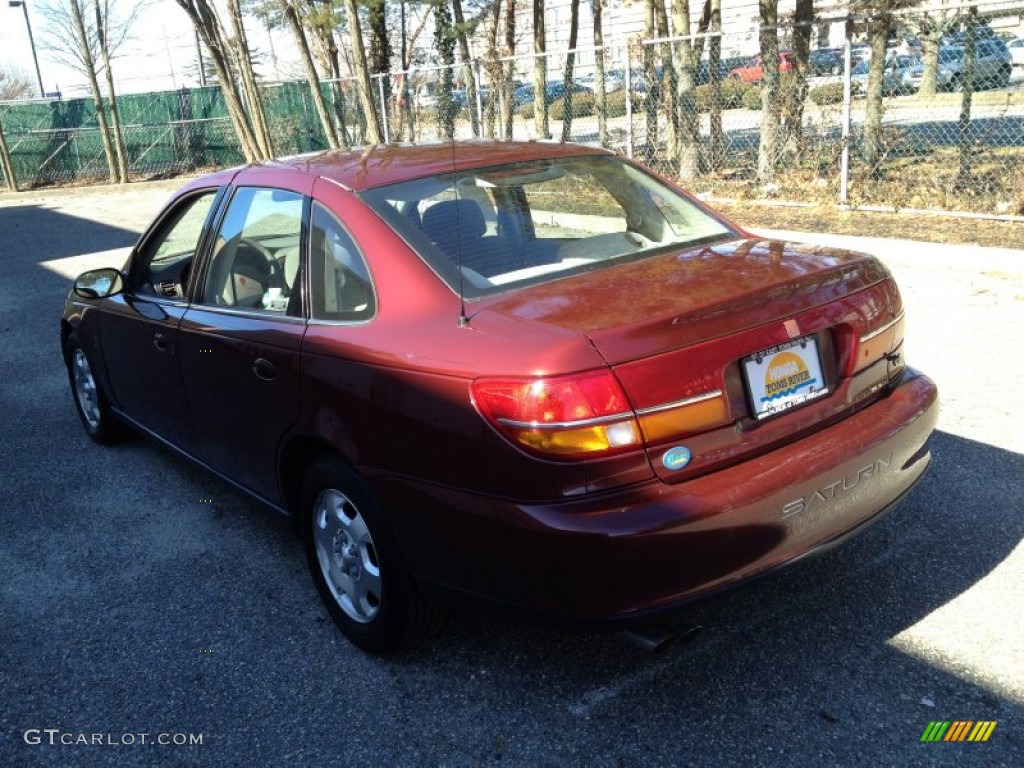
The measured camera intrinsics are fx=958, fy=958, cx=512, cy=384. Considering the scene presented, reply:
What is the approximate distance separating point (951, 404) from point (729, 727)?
10.2 feet

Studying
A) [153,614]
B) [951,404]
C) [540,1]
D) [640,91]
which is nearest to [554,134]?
[540,1]

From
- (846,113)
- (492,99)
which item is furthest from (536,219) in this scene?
(492,99)

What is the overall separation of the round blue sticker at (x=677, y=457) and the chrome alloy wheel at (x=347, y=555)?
1041mm

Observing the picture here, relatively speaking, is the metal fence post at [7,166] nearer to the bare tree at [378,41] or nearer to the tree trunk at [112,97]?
the tree trunk at [112,97]

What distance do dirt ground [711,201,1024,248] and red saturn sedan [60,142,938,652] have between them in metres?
6.27

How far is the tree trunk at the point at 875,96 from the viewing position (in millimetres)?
11008

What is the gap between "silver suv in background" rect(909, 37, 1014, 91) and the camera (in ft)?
32.9

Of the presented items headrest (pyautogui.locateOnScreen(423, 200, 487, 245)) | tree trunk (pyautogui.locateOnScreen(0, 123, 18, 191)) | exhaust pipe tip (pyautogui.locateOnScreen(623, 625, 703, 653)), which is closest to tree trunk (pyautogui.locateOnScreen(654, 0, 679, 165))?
headrest (pyautogui.locateOnScreen(423, 200, 487, 245))

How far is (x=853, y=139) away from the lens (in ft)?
38.3

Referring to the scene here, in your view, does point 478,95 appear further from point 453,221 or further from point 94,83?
point 94,83

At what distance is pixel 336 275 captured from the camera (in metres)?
3.30

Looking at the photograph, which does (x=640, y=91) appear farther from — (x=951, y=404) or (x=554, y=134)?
(x=951, y=404)

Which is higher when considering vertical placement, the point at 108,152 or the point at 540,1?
the point at 540,1

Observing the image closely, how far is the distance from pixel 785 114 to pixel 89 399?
9.33 metres
